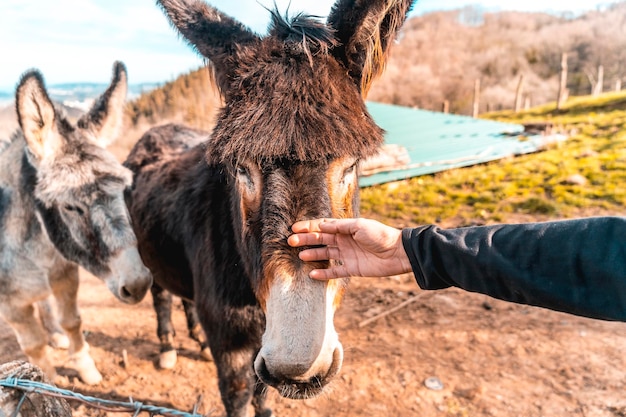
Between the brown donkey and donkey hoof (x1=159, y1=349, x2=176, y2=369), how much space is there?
6.32ft

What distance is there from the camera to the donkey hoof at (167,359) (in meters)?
4.37

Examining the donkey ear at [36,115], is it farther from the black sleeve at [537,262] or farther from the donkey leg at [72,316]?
the black sleeve at [537,262]

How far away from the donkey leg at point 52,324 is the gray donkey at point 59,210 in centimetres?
113

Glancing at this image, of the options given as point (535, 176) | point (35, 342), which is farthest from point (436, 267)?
point (535, 176)

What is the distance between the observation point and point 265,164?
71.1 inches

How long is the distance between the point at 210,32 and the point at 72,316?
326 cm

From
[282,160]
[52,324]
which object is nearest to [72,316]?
[52,324]

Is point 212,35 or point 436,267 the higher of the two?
point 212,35

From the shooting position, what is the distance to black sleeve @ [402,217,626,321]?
131cm

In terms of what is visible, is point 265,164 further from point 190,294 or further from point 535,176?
point 535,176

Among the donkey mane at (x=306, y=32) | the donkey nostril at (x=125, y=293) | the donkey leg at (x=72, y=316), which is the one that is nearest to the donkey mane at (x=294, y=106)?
the donkey mane at (x=306, y=32)

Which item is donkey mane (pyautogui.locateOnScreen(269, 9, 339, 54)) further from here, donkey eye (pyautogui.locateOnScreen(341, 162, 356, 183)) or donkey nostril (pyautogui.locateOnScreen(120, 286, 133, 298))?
donkey nostril (pyautogui.locateOnScreen(120, 286, 133, 298))

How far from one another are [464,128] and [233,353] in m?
16.5

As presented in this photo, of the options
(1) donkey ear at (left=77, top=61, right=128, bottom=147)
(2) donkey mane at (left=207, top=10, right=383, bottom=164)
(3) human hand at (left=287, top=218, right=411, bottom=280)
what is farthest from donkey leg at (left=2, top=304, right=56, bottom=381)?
(3) human hand at (left=287, top=218, right=411, bottom=280)
